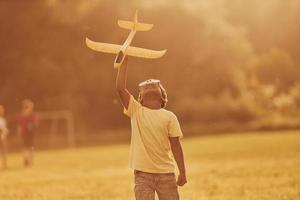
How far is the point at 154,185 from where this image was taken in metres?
6.42

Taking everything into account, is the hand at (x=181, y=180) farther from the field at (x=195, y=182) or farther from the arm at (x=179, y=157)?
the field at (x=195, y=182)

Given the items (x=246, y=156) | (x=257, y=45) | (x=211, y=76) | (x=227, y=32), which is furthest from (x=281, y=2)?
(x=246, y=156)

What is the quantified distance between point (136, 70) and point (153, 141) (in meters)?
38.2

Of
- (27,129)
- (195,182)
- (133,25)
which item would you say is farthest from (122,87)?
(27,129)

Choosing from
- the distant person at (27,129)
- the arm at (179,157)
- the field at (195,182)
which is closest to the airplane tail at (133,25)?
the arm at (179,157)

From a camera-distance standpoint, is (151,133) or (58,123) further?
(58,123)

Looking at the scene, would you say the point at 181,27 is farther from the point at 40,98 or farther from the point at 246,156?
the point at 246,156

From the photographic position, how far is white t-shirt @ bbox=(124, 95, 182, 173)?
6.42 m

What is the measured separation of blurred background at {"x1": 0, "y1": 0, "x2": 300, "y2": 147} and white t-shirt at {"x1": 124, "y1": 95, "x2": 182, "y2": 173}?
31.1 metres

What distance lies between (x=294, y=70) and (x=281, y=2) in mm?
15416

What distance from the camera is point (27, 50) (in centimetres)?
4119

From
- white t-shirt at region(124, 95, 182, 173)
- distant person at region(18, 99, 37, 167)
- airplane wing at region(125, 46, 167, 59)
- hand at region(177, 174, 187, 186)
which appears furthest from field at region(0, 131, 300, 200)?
airplane wing at region(125, 46, 167, 59)

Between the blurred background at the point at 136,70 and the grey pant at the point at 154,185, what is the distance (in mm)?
31160

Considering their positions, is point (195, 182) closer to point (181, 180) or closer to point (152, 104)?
point (181, 180)
